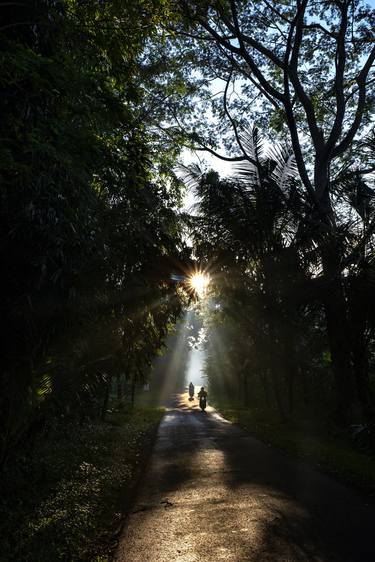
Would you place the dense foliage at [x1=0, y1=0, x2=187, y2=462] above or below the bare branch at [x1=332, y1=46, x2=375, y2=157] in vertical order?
below

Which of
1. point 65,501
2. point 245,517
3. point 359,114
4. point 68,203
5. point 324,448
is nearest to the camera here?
point 68,203

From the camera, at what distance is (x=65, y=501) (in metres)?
5.75

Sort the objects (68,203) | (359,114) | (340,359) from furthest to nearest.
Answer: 1. (359,114)
2. (340,359)
3. (68,203)

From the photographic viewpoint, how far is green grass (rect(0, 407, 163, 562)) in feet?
14.1

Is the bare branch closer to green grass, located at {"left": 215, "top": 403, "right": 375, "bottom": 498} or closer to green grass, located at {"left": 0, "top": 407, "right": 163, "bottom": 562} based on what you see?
green grass, located at {"left": 215, "top": 403, "right": 375, "bottom": 498}

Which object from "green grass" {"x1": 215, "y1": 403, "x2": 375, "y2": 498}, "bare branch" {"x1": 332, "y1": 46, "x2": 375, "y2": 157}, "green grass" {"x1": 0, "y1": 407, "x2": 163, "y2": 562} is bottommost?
"green grass" {"x1": 0, "y1": 407, "x2": 163, "y2": 562}

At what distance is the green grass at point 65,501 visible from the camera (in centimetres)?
431

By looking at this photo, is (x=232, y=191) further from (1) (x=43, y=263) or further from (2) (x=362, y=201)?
(1) (x=43, y=263)

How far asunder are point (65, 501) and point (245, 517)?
2532 mm

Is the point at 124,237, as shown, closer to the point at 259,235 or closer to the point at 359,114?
the point at 259,235

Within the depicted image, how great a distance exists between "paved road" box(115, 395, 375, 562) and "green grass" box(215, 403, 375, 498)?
0.42 metres

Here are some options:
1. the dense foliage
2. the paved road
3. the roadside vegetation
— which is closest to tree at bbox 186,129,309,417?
the roadside vegetation

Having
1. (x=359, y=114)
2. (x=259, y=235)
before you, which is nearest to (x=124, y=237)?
(x=259, y=235)

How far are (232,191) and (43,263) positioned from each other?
941cm
